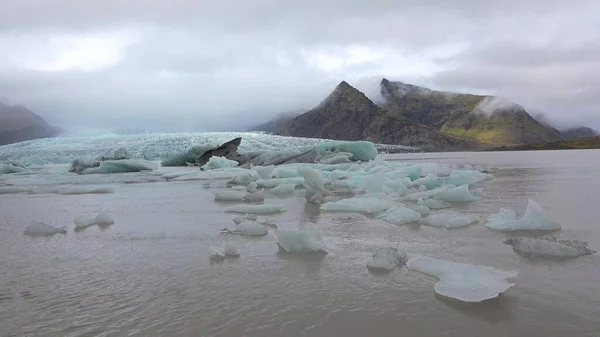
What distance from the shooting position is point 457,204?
5.82m

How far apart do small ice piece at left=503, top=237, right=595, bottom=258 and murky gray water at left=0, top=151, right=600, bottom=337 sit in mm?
85

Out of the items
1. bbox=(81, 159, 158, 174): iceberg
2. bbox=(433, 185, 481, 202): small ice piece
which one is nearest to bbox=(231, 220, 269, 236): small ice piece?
bbox=(433, 185, 481, 202): small ice piece

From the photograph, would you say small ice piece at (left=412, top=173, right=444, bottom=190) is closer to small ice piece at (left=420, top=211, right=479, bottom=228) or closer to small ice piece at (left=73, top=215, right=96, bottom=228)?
small ice piece at (left=420, top=211, right=479, bottom=228)

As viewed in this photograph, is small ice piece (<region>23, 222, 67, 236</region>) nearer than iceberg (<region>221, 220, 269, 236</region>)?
No

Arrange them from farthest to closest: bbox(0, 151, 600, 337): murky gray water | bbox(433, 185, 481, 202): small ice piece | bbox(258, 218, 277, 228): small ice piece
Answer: bbox(433, 185, 481, 202): small ice piece
bbox(258, 218, 277, 228): small ice piece
bbox(0, 151, 600, 337): murky gray water

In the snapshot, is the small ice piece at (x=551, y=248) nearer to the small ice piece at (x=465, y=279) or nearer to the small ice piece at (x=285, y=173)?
the small ice piece at (x=465, y=279)

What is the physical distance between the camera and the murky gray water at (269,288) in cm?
177

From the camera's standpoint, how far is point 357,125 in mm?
145500

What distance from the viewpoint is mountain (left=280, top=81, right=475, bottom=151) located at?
12486cm

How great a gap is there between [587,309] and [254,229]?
2547 millimetres

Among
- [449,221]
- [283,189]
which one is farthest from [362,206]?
[283,189]

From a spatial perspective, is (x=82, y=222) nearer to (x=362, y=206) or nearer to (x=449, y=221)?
(x=362, y=206)

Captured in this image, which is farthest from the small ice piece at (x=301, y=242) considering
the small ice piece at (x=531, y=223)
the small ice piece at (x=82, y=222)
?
the small ice piece at (x=82, y=222)

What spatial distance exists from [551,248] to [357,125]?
144548 millimetres
